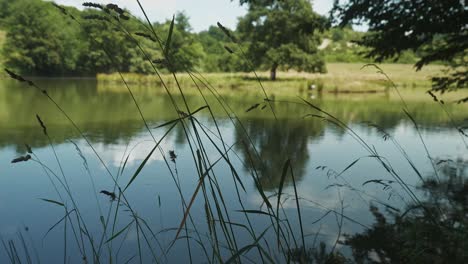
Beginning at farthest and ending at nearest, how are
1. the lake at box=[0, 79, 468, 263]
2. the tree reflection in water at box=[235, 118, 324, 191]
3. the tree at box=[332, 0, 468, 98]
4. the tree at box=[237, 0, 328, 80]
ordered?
the tree at box=[237, 0, 328, 80] → the tree reflection in water at box=[235, 118, 324, 191] → the tree at box=[332, 0, 468, 98] → the lake at box=[0, 79, 468, 263]

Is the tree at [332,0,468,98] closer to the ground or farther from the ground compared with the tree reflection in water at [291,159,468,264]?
farther from the ground

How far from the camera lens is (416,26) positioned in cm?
373

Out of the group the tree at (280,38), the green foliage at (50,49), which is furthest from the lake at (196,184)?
the green foliage at (50,49)

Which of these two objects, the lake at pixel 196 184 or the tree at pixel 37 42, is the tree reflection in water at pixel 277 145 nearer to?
the lake at pixel 196 184

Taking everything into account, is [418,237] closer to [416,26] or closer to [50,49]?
[416,26]

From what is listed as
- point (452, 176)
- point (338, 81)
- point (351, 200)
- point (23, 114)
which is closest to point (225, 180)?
point (351, 200)

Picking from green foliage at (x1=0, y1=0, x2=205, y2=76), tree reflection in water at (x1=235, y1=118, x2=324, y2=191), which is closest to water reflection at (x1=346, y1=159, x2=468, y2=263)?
tree reflection in water at (x1=235, y1=118, x2=324, y2=191)

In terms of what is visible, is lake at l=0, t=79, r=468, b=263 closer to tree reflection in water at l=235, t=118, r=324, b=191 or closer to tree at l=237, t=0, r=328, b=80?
tree reflection in water at l=235, t=118, r=324, b=191

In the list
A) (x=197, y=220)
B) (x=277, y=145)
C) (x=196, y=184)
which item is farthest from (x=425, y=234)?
(x=277, y=145)

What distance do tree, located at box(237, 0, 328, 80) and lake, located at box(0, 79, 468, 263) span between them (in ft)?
56.4

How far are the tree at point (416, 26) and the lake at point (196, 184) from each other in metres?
0.72

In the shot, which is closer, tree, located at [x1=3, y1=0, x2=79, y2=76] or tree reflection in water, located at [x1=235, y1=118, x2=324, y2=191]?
tree reflection in water, located at [x1=235, y1=118, x2=324, y2=191]

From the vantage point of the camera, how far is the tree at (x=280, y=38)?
24.8 metres

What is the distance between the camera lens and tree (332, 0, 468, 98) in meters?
3.63
